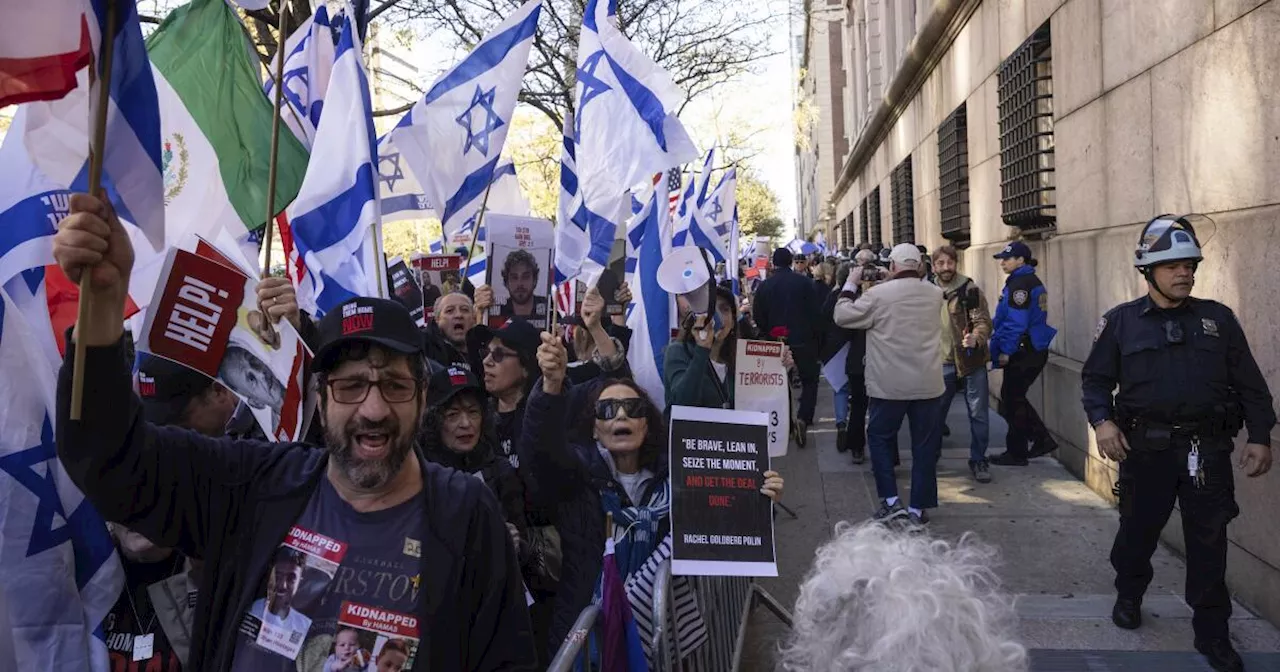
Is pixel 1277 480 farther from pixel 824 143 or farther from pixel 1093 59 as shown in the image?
pixel 824 143

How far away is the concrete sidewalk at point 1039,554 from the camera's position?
4863mm

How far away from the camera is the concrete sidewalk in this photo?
4863 mm

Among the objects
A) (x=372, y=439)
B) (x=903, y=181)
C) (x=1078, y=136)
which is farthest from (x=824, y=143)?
(x=372, y=439)

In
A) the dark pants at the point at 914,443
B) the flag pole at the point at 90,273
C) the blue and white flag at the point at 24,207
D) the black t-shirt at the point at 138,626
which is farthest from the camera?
the dark pants at the point at 914,443

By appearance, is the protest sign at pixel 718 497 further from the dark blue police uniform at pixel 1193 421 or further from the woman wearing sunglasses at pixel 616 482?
the dark blue police uniform at pixel 1193 421

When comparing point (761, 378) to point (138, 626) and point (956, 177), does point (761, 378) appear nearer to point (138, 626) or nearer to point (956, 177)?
point (138, 626)

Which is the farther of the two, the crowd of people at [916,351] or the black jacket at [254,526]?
the crowd of people at [916,351]

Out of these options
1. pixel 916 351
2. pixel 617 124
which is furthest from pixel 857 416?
pixel 617 124

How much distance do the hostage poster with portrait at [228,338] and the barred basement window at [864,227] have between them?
→ 26822 mm

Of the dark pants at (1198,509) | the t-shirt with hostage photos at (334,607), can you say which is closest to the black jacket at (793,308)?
the dark pants at (1198,509)

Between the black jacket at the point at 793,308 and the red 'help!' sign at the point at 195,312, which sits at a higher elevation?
the red 'help!' sign at the point at 195,312

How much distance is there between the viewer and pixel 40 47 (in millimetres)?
2059

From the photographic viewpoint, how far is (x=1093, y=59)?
7.63 m

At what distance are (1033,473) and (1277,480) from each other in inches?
139
